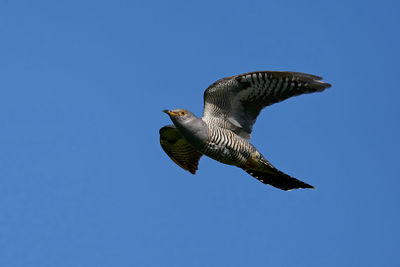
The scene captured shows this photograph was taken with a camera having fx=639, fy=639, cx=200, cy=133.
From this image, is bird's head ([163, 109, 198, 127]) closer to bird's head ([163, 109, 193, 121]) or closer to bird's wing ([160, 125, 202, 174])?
bird's head ([163, 109, 193, 121])

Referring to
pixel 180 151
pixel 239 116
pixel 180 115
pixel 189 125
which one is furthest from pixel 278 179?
pixel 180 115

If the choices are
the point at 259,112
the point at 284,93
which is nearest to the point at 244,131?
the point at 259,112

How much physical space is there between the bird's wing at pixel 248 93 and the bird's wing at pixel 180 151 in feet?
4.84

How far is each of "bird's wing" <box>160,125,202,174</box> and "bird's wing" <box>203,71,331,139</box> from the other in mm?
1475

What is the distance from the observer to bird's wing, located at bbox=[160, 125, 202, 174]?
14.1 m

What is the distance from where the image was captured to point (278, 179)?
44.3ft

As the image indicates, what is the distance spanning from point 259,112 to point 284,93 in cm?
93

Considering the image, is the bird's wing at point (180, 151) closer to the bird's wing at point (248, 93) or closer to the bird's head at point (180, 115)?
the bird's wing at point (248, 93)

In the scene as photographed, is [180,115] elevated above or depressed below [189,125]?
above

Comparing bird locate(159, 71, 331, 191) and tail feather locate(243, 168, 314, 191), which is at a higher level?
bird locate(159, 71, 331, 191)

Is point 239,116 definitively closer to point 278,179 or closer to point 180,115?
point 180,115

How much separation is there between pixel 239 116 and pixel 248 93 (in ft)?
2.15

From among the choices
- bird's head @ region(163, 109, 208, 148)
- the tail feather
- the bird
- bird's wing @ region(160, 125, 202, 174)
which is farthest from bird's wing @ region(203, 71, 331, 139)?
bird's wing @ region(160, 125, 202, 174)

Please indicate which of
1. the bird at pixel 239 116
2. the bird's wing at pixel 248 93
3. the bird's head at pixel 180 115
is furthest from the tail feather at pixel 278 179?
the bird's head at pixel 180 115
